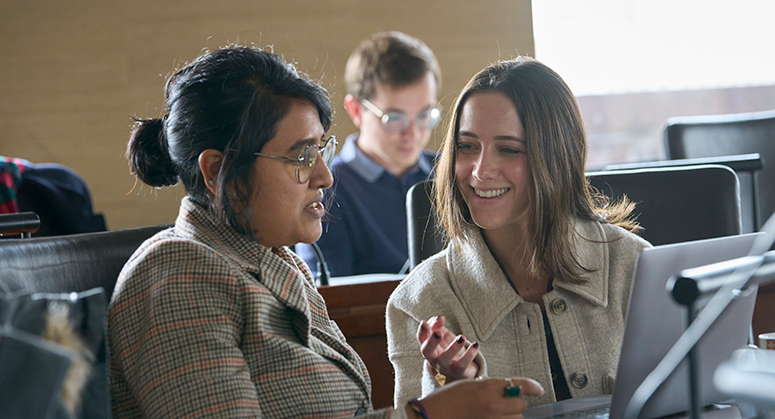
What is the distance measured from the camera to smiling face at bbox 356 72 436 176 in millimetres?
2990

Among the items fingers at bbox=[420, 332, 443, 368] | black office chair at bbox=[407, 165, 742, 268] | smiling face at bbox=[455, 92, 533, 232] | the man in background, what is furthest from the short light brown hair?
fingers at bbox=[420, 332, 443, 368]

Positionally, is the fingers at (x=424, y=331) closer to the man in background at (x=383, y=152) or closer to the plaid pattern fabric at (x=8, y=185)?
the plaid pattern fabric at (x=8, y=185)

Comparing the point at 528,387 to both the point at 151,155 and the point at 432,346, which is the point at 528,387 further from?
the point at 151,155

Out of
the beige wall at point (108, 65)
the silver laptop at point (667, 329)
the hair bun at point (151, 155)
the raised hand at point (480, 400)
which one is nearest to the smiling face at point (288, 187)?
the hair bun at point (151, 155)

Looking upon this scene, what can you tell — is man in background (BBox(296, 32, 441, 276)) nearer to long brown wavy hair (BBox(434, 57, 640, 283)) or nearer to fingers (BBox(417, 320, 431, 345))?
long brown wavy hair (BBox(434, 57, 640, 283))

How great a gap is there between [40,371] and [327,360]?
21.8 inches

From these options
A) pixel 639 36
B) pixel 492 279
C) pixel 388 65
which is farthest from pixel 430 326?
pixel 639 36

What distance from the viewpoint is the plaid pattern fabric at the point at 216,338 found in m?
0.94

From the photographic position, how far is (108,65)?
11.5ft

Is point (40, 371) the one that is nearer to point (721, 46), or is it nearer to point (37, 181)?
point (37, 181)

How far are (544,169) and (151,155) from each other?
775mm

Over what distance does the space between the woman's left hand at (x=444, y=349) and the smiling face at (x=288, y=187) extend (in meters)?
0.28

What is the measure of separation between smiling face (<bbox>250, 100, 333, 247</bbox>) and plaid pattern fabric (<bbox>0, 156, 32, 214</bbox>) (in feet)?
3.80

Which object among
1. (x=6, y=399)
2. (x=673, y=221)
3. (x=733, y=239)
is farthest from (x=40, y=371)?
(x=673, y=221)
